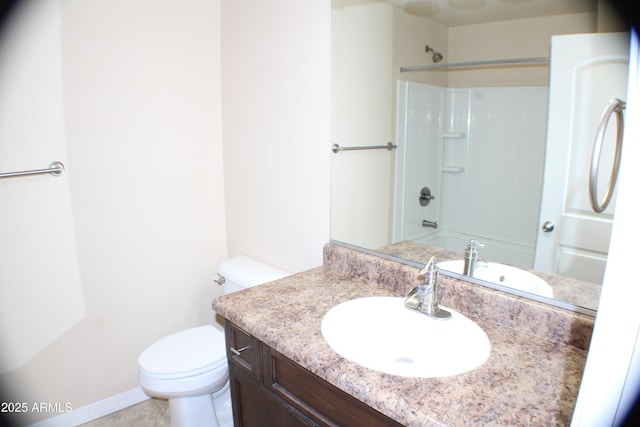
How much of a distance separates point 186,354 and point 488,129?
4.86 ft

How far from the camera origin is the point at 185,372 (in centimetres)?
164

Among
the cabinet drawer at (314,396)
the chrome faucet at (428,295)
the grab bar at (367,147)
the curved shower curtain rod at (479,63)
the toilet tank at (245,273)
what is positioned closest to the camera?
the cabinet drawer at (314,396)

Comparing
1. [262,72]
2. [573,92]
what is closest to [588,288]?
[573,92]

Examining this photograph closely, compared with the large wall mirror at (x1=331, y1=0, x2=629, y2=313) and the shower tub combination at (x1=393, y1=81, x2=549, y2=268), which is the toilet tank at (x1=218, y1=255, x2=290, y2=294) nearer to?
the large wall mirror at (x1=331, y1=0, x2=629, y2=313)

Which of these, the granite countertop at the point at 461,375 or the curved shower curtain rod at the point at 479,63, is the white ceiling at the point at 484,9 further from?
the granite countertop at the point at 461,375

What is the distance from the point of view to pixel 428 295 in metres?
1.15

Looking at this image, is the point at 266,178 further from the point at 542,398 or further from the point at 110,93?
the point at 542,398

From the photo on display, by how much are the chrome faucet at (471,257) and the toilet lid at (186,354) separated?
3.58 ft

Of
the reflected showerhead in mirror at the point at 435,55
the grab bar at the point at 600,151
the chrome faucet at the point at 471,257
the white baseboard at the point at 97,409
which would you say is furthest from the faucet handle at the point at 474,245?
the white baseboard at the point at 97,409

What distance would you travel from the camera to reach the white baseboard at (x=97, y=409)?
1.88 metres

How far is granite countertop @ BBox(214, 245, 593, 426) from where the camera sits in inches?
31.2

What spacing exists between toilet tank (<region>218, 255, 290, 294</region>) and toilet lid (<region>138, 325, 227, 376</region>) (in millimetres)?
247

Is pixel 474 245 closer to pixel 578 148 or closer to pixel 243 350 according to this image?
pixel 578 148

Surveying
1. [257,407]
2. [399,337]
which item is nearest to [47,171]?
[257,407]
